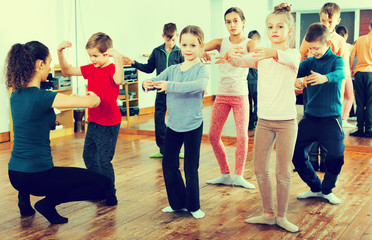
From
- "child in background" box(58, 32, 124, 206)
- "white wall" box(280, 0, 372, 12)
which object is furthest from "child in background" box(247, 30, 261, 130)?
"child in background" box(58, 32, 124, 206)

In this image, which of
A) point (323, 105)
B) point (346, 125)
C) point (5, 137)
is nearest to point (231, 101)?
point (323, 105)

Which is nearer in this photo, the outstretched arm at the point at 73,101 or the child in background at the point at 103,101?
the outstretched arm at the point at 73,101

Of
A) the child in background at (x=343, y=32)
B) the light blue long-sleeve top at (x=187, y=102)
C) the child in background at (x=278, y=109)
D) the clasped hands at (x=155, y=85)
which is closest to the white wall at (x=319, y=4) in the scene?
the child in background at (x=343, y=32)

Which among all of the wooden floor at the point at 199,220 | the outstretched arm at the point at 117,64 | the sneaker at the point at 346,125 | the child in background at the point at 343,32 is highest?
the child in background at the point at 343,32

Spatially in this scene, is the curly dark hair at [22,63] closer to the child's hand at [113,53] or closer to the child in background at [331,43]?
the child's hand at [113,53]

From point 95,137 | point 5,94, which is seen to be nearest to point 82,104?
point 95,137

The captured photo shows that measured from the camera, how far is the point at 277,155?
309cm

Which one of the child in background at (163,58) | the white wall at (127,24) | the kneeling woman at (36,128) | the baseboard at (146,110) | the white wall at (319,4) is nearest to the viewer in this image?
the kneeling woman at (36,128)

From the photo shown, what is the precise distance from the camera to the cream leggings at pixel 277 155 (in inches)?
120

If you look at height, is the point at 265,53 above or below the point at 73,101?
above

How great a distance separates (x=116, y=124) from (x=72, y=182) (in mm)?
659

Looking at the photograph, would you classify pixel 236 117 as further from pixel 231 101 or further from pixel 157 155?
pixel 157 155

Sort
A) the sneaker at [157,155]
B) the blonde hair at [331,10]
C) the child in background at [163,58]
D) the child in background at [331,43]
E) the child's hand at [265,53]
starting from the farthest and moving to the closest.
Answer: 1. the sneaker at [157,155]
2. the child in background at [163,58]
3. the blonde hair at [331,10]
4. the child in background at [331,43]
5. the child's hand at [265,53]

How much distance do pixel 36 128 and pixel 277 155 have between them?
1.48 metres
